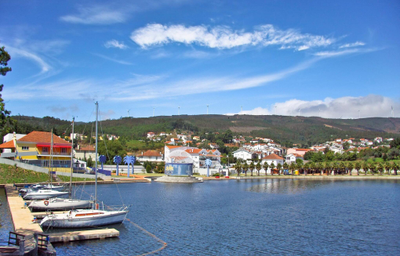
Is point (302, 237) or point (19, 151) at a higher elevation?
point (19, 151)

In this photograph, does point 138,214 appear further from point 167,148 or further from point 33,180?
point 167,148

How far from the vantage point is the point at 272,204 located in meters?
42.4

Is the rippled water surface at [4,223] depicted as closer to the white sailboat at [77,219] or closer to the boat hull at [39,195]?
the boat hull at [39,195]

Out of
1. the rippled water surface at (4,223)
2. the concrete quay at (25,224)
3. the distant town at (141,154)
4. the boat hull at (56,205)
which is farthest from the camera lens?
the distant town at (141,154)

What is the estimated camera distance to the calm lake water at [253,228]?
22297 millimetres

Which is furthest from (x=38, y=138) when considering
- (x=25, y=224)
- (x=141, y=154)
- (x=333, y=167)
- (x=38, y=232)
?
(x=333, y=167)

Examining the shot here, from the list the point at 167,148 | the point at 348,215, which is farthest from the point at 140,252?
the point at 167,148

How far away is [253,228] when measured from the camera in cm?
2864

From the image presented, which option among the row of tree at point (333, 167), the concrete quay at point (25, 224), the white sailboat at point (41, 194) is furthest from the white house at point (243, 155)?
the concrete quay at point (25, 224)

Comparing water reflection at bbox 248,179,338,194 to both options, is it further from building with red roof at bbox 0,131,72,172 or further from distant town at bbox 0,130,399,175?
building with red roof at bbox 0,131,72,172

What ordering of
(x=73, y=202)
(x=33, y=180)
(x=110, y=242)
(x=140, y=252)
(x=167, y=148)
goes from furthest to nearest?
1. (x=167, y=148)
2. (x=33, y=180)
3. (x=73, y=202)
4. (x=110, y=242)
5. (x=140, y=252)

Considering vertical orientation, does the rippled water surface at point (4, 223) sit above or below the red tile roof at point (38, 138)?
below

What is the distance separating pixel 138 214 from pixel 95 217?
758cm

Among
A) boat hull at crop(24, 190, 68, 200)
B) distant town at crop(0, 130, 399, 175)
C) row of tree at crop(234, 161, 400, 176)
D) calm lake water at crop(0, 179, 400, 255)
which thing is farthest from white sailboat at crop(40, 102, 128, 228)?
row of tree at crop(234, 161, 400, 176)
